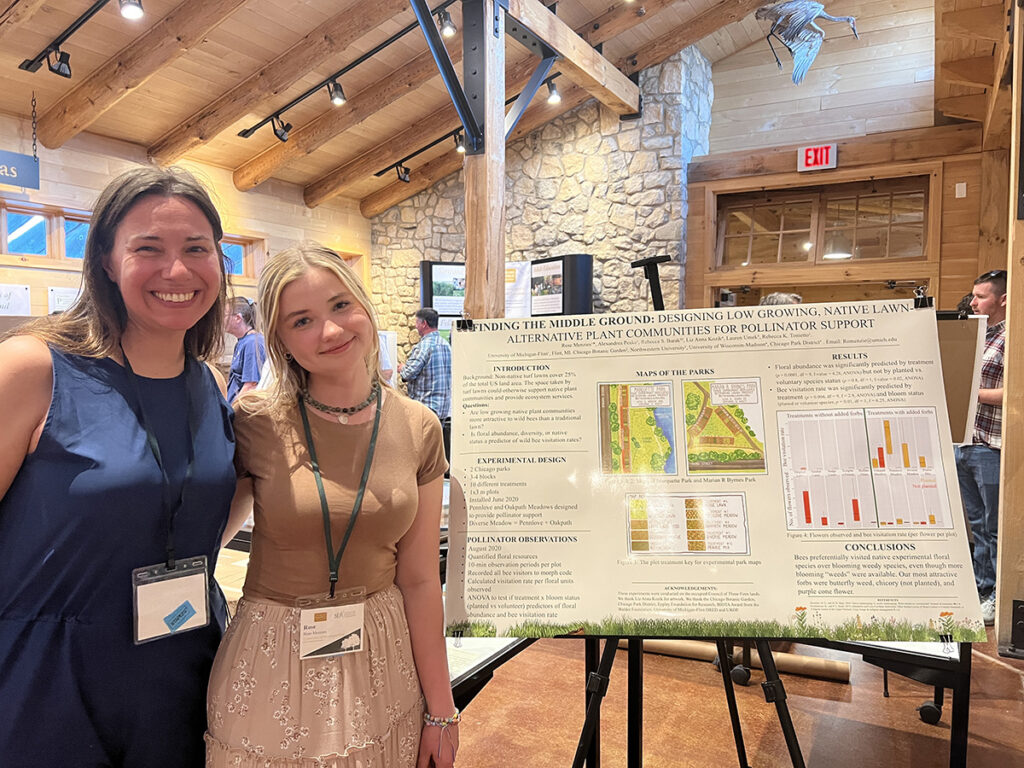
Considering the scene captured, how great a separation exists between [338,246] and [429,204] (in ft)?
3.96

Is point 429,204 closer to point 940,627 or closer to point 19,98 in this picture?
point 19,98

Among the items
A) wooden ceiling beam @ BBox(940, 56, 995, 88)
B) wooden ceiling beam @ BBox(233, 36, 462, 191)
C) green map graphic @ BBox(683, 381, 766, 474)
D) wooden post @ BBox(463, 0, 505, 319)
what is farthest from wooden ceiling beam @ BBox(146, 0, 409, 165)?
green map graphic @ BBox(683, 381, 766, 474)

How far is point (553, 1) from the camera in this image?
5.80m

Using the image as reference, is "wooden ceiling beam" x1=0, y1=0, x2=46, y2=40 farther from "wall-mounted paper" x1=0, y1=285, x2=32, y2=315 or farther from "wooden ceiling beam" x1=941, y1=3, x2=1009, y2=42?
"wooden ceiling beam" x1=941, y1=3, x2=1009, y2=42

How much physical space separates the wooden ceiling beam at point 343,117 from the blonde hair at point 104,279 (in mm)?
5503

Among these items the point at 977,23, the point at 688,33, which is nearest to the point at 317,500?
the point at 977,23

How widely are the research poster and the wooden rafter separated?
5.61m

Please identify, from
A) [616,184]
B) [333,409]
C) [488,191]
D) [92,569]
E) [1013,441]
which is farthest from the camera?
[616,184]

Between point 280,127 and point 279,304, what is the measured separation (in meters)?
5.87

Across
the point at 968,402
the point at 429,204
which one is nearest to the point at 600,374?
the point at 968,402

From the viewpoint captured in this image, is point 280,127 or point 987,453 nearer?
point 987,453

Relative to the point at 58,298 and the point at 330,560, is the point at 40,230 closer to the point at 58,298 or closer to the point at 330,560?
the point at 58,298

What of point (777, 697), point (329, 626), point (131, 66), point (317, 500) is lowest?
point (777, 697)

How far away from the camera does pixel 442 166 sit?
7992mm
